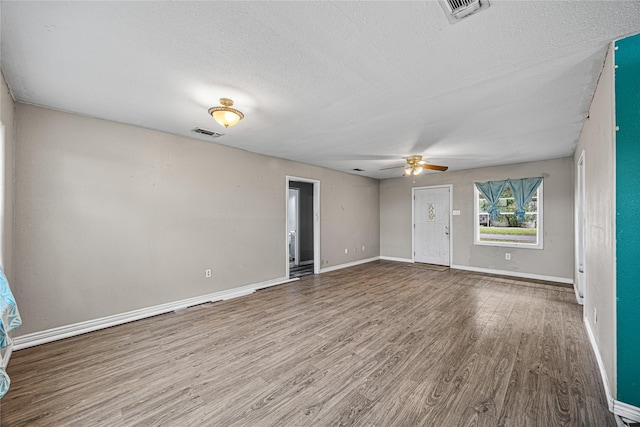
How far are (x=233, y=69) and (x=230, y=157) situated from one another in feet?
7.96

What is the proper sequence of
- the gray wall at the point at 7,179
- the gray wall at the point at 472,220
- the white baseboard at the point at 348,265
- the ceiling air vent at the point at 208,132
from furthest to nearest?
1. the white baseboard at the point at 348,265
2. the gray wall at the point at 472,220
3. the ceiling air vent at the point at 208,132
4. the gray wall at the point at 7,179

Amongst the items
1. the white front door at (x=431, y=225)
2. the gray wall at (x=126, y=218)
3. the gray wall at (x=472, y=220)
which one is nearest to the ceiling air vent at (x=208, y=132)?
the gray wall at (x=126, y=218)

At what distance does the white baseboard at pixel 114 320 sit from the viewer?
2635mm

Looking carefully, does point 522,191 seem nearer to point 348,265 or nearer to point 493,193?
point 493,193

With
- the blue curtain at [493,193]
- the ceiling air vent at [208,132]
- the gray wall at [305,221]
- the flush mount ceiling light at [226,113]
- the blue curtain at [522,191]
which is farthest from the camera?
the gray wall at [305,221]

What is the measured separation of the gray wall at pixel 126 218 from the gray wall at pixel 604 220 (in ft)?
14.1

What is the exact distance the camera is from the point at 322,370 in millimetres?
2195

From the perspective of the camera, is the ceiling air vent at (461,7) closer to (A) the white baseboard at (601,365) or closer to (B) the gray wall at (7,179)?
(A) the white baseboard at (601,365)

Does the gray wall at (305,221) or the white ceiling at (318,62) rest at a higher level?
the white ceiling at (318,62)

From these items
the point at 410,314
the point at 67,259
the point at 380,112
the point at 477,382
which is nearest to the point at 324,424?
the point at 477,382

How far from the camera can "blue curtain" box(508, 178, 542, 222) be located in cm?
528

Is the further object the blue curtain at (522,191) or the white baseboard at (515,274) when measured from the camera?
the blue curtain at (522,191)

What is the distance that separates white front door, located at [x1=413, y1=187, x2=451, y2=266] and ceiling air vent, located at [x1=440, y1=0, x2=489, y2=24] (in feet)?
18.3

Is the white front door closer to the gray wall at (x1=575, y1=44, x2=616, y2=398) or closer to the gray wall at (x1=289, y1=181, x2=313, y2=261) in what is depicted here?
the gray wall at (x1=289, y1=181, x2=313, y2=261)
